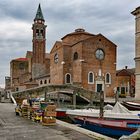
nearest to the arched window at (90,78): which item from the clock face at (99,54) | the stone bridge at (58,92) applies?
the clock face at (99,54)

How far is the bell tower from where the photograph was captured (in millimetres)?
68562

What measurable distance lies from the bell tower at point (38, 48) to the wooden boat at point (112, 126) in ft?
169

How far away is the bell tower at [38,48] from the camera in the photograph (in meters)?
68.6

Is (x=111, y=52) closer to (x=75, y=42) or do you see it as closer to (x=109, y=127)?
(x=75, y=42)

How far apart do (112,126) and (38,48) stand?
179 ft

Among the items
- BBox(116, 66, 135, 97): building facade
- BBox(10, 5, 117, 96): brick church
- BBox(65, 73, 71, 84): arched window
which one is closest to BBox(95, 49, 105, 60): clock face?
BBox(10, 5, 117, 96): brick church

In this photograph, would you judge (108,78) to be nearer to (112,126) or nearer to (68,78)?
(68,78)

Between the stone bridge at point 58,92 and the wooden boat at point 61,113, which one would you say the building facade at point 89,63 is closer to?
the stone bridge at point 58,92

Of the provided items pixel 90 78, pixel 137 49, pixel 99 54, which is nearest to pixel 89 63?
pixel 90 78

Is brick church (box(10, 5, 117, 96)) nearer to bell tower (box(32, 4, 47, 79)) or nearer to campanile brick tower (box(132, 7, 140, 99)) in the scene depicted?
campanile brick tower (box(132, 7, 140, 99))

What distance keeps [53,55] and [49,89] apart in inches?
734

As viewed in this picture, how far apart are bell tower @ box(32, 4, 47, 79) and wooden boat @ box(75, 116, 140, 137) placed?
51660 mm

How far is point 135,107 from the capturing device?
64.5 ft

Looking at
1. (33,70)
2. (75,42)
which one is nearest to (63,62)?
(75,42)
